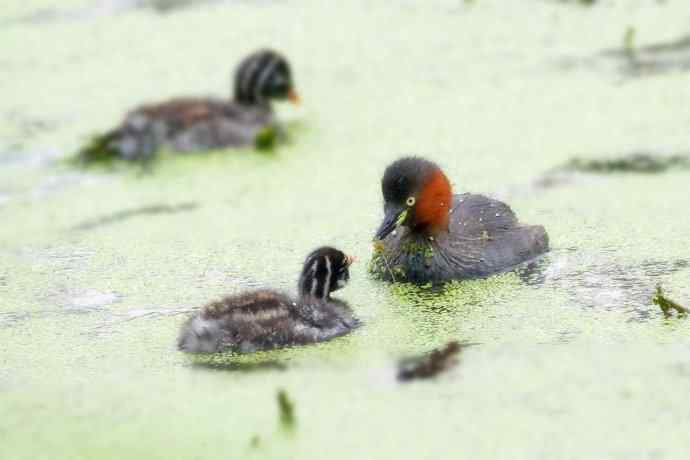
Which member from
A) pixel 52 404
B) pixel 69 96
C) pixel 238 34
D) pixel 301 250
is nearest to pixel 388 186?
pixel 301 250

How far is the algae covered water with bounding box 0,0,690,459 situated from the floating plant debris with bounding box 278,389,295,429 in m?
0.01

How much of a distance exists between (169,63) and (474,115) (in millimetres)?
2662

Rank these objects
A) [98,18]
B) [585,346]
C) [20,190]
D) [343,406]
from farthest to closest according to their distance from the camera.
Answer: [98,18] < [20,190] < [585,346] < [343,406]

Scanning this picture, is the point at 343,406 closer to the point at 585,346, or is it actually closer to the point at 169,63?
the point at 585,346

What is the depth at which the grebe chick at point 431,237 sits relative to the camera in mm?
6266

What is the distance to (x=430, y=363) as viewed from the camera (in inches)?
209

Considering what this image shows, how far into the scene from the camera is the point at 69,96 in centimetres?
986

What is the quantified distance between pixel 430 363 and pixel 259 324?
657 millimetres

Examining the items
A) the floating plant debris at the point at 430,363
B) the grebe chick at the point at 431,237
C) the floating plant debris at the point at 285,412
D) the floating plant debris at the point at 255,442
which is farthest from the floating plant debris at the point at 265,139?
the floating plant debris at the point at 255,442

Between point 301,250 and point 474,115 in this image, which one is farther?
point 474,115

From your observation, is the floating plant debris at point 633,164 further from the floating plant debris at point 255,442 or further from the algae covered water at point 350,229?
the floating plant debris at point 255,442

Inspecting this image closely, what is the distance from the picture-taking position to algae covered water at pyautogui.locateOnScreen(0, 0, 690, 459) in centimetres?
490

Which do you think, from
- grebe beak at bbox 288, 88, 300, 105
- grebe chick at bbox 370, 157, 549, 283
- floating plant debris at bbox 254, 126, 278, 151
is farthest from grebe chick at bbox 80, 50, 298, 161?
grebe chick at bbox 370, 157, 549, 283

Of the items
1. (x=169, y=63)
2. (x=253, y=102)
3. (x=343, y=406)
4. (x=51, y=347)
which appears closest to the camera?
(x=343, y=406)
